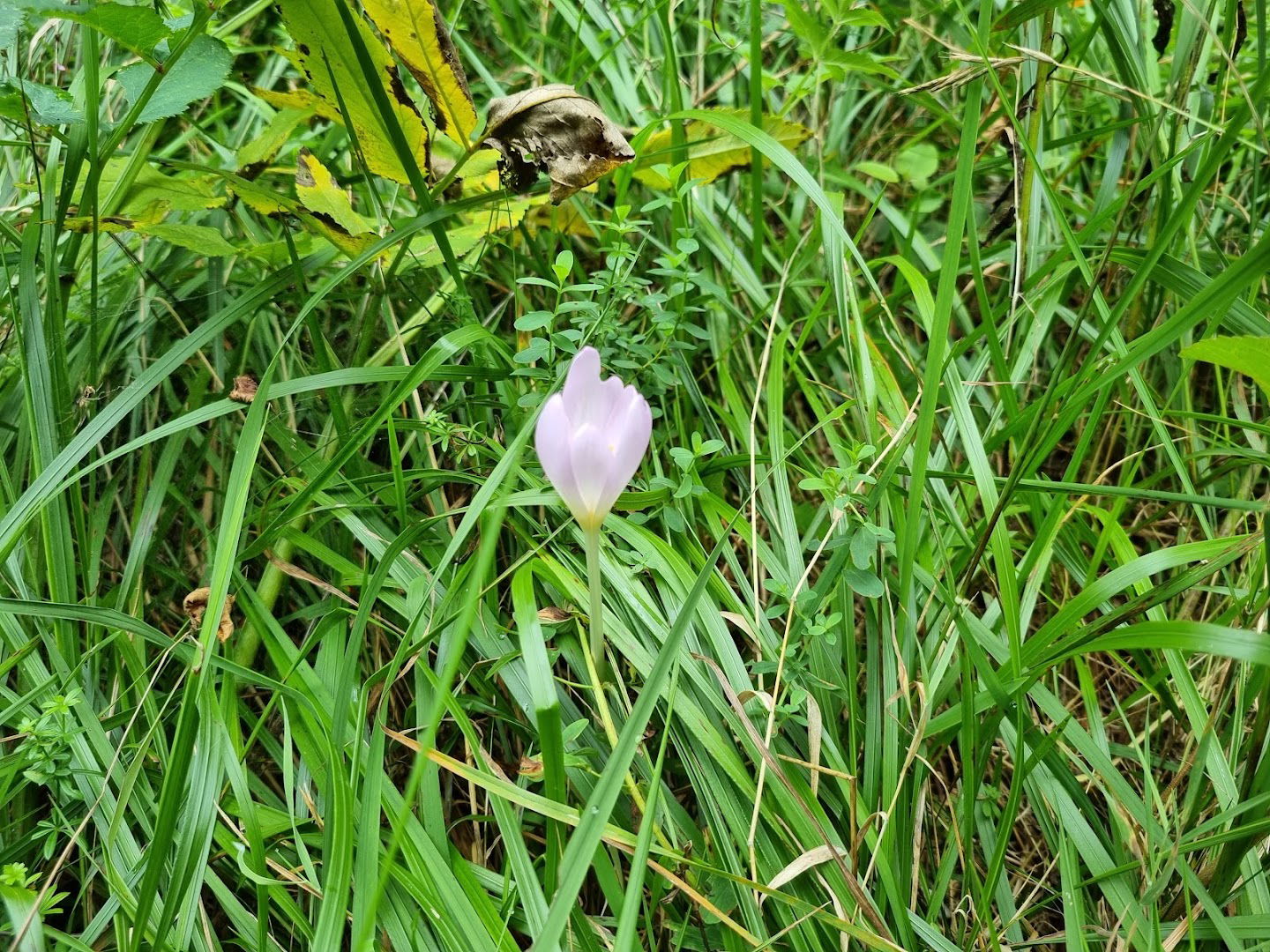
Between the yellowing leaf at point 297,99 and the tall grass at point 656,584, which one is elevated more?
the yellowing leaf at point 297,99

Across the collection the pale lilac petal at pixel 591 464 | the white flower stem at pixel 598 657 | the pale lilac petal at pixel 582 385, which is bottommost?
the white flower stem at pixel 598 657

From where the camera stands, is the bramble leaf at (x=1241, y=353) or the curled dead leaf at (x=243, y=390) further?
the curled dead leaf at (x=243, y=390)

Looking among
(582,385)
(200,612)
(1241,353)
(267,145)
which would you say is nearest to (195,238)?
(267,145)

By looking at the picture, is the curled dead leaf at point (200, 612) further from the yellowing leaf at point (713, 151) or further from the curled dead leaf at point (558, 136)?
the yellowing leaf at point (713, 151)

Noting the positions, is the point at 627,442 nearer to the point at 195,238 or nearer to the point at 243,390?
the point at 243,390

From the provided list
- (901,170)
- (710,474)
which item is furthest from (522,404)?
(901,170)

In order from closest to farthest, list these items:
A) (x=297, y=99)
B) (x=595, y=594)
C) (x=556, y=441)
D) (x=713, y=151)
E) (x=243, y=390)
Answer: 1. (x=556, y=441)
2. (x=595, y=594)
3. (x=243, y=390)
4. (x=297, y=99)
5. (x=713, y=151)

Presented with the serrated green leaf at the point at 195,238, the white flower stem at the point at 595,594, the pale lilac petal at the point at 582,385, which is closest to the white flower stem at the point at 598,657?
the white flower stem at the point at 595,594

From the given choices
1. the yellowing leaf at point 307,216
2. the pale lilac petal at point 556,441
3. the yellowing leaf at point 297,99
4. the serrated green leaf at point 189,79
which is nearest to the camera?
the pale lilac petal at point 556,441
